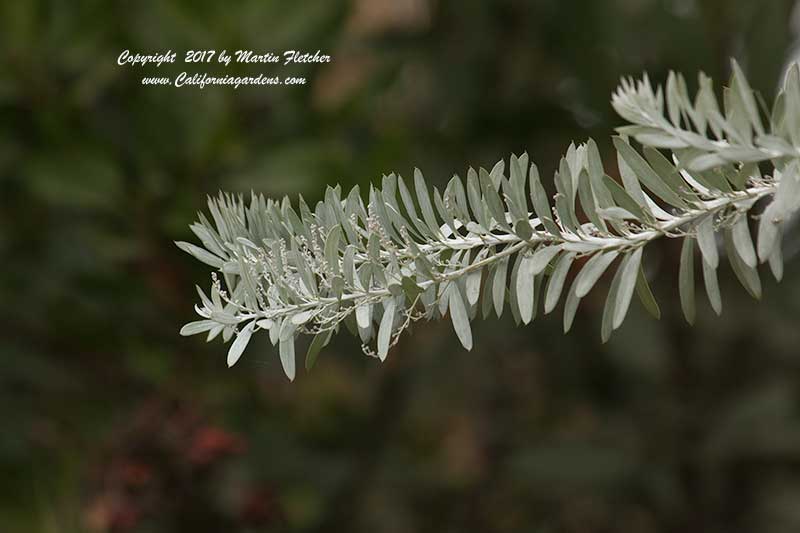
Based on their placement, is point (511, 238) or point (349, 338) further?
point (349, 338)

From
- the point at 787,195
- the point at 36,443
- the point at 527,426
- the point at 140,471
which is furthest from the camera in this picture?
the point at 527,426

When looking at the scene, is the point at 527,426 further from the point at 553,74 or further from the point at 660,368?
the point at 553,74

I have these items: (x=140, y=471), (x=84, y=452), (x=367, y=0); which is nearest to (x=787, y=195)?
(x=140, y=471)

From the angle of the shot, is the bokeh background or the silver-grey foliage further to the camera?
the bokeh background
